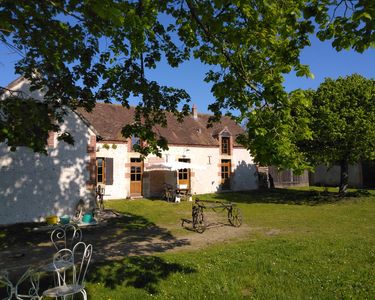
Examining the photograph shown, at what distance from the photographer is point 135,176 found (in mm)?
23562

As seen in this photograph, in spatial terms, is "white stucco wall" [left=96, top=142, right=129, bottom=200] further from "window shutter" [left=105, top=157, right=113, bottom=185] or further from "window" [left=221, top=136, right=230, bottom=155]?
"window" [left=221, top=136, right=230, bottom=155]

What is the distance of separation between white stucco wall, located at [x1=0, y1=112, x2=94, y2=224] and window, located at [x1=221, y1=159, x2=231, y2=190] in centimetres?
1409

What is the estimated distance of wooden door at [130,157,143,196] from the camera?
920 inches

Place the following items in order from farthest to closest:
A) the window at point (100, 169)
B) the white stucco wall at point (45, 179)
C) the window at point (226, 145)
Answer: the window at point (226, 145)
the window at point (100, 169)
the white stucco wall at point (45, 179)

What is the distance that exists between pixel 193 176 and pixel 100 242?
618 inches

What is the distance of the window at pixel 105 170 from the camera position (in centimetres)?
2092

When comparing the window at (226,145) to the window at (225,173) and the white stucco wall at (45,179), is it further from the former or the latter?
the white stucco wall at (45,179)

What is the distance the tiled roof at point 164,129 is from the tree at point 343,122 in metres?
6.67

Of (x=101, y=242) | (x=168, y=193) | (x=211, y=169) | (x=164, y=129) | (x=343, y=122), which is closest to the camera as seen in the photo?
(x=101, y=242)

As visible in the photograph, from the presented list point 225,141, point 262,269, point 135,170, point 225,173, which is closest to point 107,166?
point 135,170

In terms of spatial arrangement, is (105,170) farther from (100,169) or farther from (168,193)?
(168,193)

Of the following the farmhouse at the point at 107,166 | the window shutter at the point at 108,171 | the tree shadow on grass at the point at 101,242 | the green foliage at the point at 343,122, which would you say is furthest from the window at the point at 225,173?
the tree shadow on grass at the point at 101,242

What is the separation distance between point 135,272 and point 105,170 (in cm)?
1417

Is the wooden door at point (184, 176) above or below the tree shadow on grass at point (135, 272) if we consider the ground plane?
above
